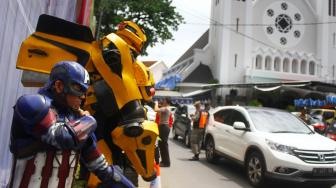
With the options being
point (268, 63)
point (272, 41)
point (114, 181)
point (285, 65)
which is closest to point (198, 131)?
point (114, 181)

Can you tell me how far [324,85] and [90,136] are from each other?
21.7 meters

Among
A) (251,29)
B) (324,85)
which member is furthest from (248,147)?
(251,29)

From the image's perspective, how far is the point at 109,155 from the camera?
4129 millimetres

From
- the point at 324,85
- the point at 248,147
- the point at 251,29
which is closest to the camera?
the point at 248,147

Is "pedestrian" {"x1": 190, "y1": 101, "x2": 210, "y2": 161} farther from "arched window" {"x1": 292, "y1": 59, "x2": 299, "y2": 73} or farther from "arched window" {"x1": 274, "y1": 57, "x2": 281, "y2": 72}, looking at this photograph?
"arched window" {"x1": 292, "y1": 59, "x2": 299, "y2": 73}

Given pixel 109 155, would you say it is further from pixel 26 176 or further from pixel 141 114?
pixel 26 176

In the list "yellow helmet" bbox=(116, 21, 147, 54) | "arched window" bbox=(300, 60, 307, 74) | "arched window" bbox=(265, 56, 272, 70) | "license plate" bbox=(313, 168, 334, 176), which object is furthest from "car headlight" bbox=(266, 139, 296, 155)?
"arched window" bbox=(300, 60, 307, 74)

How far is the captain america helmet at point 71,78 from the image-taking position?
248 cm

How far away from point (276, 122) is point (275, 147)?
1.37 m

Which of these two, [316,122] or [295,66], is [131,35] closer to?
[316,122]

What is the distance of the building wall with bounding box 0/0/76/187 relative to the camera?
3.56m

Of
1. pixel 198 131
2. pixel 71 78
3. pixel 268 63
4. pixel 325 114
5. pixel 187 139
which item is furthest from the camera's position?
pixel 268 63

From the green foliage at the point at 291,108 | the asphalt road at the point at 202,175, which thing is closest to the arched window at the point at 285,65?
the green foliage at the point at 291,108

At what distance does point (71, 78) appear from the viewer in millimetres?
2486
